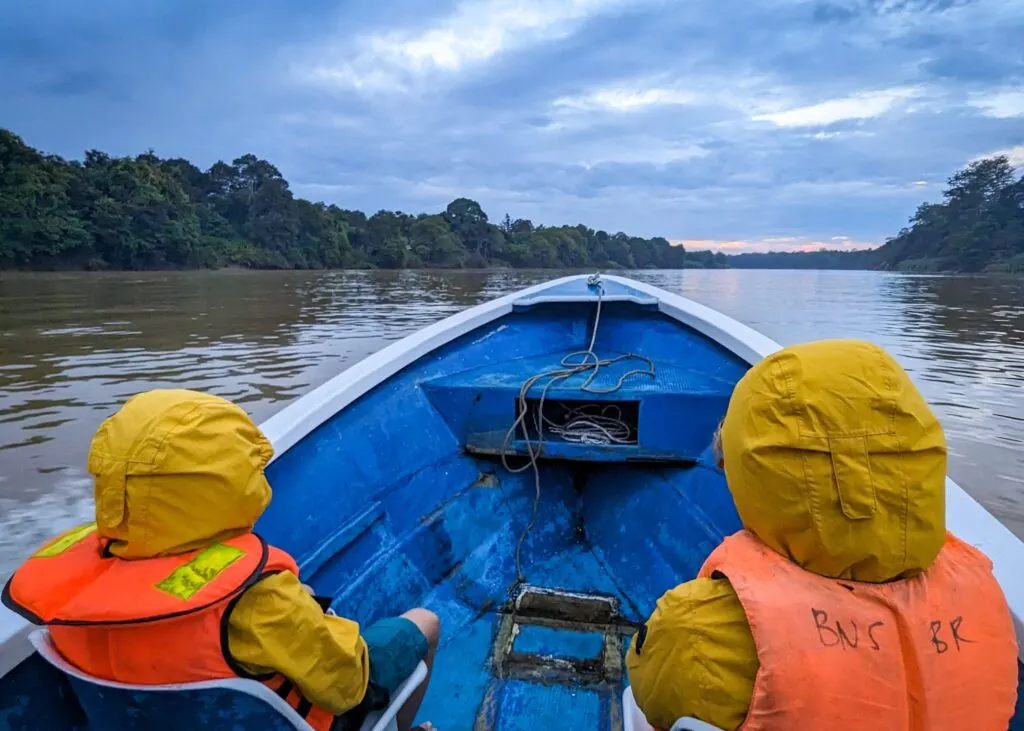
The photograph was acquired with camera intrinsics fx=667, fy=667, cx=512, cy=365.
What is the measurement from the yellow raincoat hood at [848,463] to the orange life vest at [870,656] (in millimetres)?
42

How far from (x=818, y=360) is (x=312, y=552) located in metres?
1.59

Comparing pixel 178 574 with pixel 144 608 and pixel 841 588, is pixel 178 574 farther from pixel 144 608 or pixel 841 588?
pixel 841 588

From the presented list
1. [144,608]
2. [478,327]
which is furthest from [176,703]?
[478,327]

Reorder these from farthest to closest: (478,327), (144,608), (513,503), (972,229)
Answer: (972,229) → (478,327) → (513,503) → (144,608)

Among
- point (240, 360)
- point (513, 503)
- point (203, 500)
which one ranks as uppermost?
point (203, 500)

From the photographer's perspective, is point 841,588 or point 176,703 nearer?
point 841,588

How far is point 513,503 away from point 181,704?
187 cm

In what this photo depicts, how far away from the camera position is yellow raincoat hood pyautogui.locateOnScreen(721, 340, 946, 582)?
86 centimetres

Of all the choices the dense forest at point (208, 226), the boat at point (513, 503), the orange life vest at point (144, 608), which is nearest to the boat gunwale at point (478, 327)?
the boat at point (513, 503)

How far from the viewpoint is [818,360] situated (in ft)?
2.98

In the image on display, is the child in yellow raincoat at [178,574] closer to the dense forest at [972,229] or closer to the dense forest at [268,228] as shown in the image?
the dense forest at [268,228]

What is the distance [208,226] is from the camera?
154 feet

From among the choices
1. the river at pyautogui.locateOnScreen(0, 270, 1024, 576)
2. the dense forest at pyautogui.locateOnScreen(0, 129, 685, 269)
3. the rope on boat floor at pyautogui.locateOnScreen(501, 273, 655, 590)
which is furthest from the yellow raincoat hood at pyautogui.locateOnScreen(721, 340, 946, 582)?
the dense forest at pyautogui.locateOnScreen(0, 129, 685, 269)

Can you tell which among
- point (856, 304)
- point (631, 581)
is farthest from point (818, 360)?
point (856, 304)
